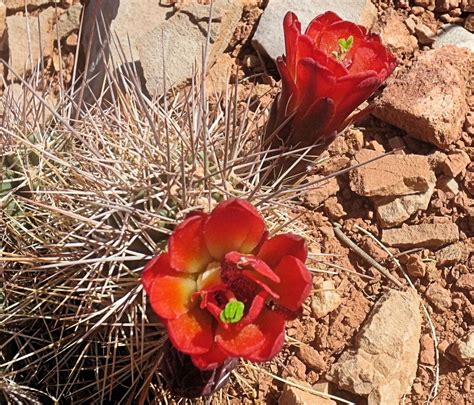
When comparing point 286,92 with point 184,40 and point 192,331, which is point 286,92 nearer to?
point 192,331

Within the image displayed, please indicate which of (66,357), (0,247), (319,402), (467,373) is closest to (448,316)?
(467,373)

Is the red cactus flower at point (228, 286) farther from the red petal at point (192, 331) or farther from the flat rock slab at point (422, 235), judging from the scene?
the flat rock slab at point (422, 235)

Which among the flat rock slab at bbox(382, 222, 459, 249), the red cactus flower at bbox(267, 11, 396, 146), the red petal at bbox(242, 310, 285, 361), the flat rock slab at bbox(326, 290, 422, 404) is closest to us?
the red petal at bbox(242, 310, 285, 361)

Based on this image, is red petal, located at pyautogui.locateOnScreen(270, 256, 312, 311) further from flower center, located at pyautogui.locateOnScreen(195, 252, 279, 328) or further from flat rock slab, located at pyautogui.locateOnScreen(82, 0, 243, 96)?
flat rock slab, located at pyautogui.locateOnScreen(82, 0, 243, 96)

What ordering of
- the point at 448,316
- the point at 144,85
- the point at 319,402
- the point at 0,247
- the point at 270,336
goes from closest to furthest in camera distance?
the point at 270,336 < the point at 0,247 < the point at 319,402 < the point at 448,316 < the point at 144,85

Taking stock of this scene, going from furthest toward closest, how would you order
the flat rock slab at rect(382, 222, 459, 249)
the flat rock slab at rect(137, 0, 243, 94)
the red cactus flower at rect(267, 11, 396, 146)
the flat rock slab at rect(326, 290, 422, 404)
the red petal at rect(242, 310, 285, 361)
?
the flat rock slab at rect(137, 0, 243, 94) < the flat rock slab at rect(382, 222, 459, 249) < the flat rock slab at rect(326, 290, 422, 404) < the red cactus flower at rect(267, 11, 396, 146) < the red petal at rect(242, 310, 285, 361)

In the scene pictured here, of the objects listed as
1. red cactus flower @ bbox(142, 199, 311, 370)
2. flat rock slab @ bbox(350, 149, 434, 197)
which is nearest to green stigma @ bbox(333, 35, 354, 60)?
red cactus flower @ bbox(142, 199, 311, 370)

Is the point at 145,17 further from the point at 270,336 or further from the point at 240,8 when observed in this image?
the point at 270,336

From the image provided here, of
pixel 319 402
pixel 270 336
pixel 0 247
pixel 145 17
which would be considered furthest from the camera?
pixel 145 17
